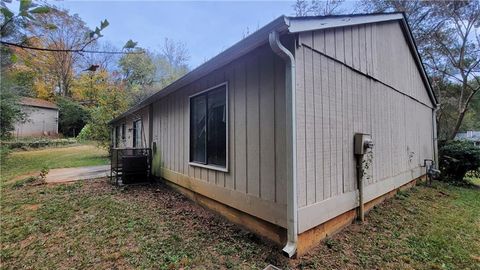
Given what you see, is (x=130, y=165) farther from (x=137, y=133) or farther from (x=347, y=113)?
(x=347, y=113)

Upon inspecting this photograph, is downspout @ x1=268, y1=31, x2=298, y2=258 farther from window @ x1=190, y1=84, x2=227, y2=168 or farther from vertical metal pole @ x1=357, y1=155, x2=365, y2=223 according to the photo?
vertical metal pole @ x1=357, y1=155, x2=365, y2=223

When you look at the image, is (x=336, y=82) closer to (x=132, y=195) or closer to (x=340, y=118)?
(x=340, y=118)

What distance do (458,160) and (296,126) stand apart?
8275mm

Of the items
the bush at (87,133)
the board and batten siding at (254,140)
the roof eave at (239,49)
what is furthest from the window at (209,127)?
the bush at (87,133)

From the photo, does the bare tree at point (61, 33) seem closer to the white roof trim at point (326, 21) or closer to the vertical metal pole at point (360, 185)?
the white roof trim at point (326, 21)

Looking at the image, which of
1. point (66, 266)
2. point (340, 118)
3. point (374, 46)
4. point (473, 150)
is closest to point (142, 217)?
point (66, 266)

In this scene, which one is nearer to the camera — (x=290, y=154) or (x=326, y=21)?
(x=290, y=154)

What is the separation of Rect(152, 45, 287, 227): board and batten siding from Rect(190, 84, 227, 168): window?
0.54 ft

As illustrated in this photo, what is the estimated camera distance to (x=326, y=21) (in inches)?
126

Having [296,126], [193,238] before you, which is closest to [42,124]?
[193,238]

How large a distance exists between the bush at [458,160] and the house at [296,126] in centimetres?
347

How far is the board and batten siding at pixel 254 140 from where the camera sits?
2.96m

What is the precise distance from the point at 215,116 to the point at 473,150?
28.0 ft

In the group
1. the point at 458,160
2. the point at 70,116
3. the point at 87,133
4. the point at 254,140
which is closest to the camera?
the point at 254,140
